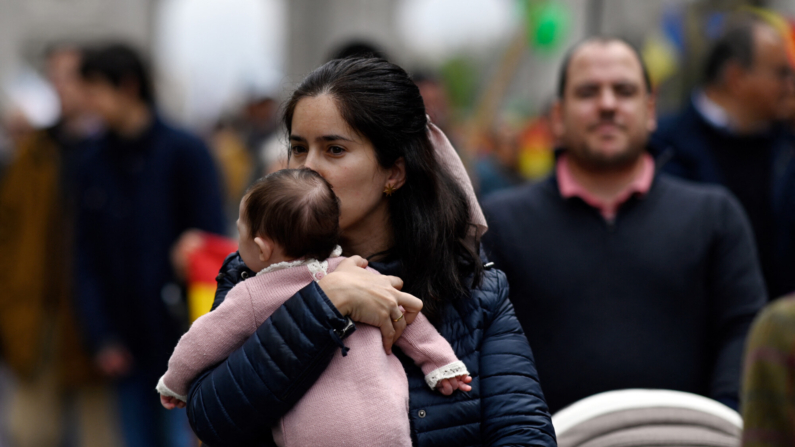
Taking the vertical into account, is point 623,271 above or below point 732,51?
below

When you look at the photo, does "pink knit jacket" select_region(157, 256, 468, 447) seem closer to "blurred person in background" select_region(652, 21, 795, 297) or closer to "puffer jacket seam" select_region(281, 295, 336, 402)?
"puffer jacket seam" select_region(281, 295, 336, 402)

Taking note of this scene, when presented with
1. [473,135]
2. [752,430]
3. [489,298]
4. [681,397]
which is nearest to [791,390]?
[752,430]

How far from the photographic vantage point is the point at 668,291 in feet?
11.9

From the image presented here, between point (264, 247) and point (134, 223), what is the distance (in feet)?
11.3

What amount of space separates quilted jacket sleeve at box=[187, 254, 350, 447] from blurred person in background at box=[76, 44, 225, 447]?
10.6ft

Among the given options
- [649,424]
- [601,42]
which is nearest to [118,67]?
[601,42]

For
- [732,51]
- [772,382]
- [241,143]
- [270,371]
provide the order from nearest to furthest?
[772,382]
[270,371]
[732,51]
[241,143]

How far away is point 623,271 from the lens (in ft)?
12.0

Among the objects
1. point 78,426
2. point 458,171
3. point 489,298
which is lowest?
point 78,426

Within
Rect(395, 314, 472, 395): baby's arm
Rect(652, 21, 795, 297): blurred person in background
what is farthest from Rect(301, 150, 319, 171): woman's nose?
Rect(652, 21, 795, 297): blurred person in background

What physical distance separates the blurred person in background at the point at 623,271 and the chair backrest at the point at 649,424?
0.67 meters

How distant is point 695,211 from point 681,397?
3.82 ft

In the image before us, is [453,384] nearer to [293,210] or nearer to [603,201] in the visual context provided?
[293,210]

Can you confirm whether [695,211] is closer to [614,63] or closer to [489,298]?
[614,63]
